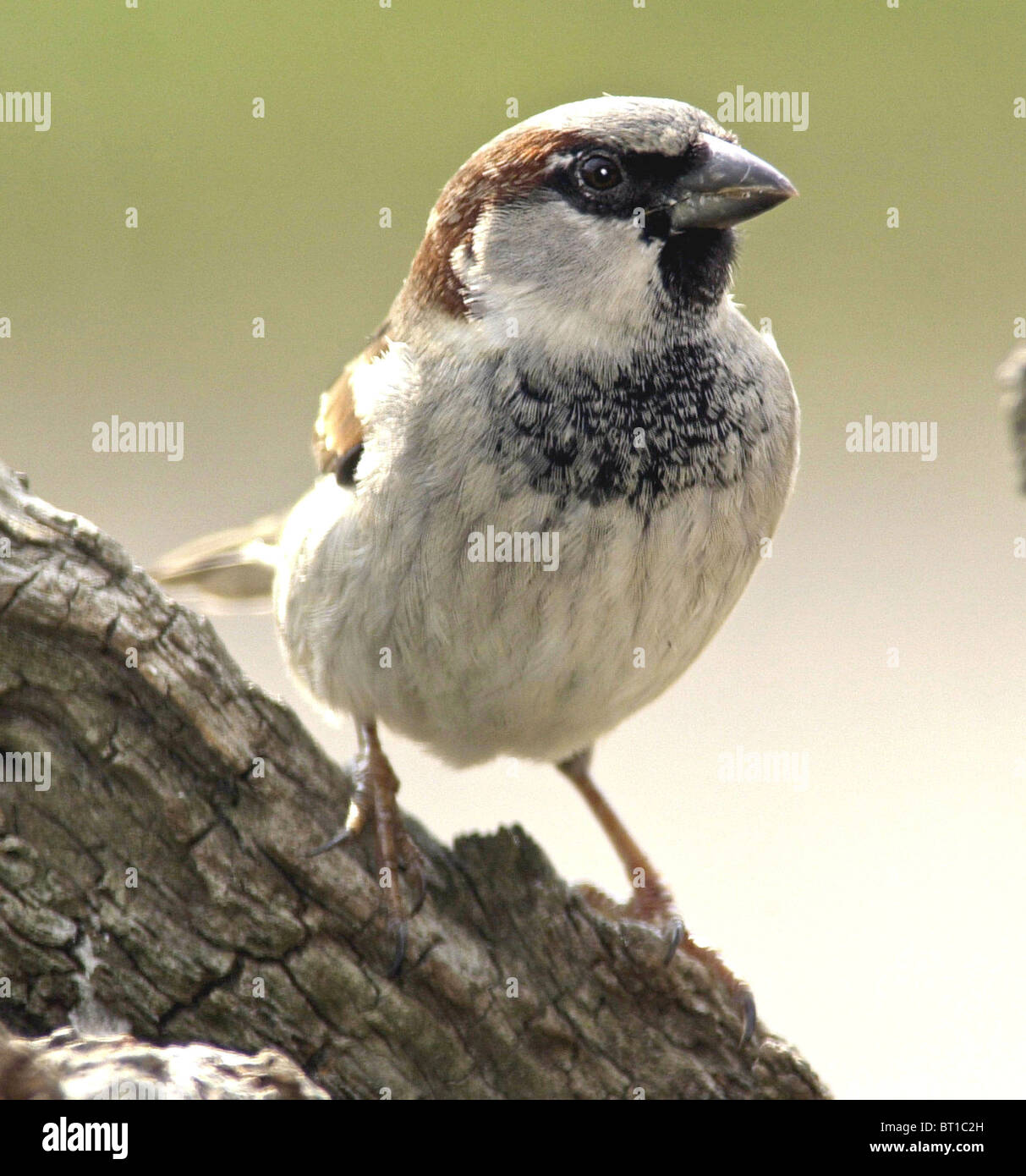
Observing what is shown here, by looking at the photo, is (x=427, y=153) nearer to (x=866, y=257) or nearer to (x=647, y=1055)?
(x=866, y=257)

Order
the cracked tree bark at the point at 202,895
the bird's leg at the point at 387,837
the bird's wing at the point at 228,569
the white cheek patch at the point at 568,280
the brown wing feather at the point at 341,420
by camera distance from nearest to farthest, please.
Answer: the cracked tree bark at the point at 202,895
the bird's leg at the point at 387,837
the white cheek patch at the point at 568,280
the brown wing feather at the point at 341,420
the bird's wing at the point at 228,569

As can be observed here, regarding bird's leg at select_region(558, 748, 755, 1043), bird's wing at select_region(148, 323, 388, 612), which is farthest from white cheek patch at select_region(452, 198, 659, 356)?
bird's leg at select_region(558, 748, 755, 1043)

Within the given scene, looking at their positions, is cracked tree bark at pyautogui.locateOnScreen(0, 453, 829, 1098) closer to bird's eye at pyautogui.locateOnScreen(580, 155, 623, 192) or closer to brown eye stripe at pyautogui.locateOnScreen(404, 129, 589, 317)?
brown eye stripe at pyautogui.locateOnScreen(404, 129, 589, 317)

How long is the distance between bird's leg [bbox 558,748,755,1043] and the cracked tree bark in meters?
0.16

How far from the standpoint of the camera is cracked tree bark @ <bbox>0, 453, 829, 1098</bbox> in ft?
5.79

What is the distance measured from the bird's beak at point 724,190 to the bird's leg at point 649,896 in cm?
108

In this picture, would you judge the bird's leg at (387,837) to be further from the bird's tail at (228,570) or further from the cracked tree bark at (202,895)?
the bird's tail at (228,570)

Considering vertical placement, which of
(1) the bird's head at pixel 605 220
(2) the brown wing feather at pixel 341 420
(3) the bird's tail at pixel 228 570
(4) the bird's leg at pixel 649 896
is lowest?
(4) the bird's leg at pixel 649 896

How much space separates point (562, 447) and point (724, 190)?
0.44 m

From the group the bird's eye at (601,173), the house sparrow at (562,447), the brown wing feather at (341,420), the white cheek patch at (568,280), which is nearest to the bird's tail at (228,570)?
the brown wing feather at (341,420)

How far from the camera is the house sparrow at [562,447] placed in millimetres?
2025

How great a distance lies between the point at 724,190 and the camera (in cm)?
202

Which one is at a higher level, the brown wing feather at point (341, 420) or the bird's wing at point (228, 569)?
the brown wing feather at point (341, 420)

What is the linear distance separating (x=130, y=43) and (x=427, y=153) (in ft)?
4.93
